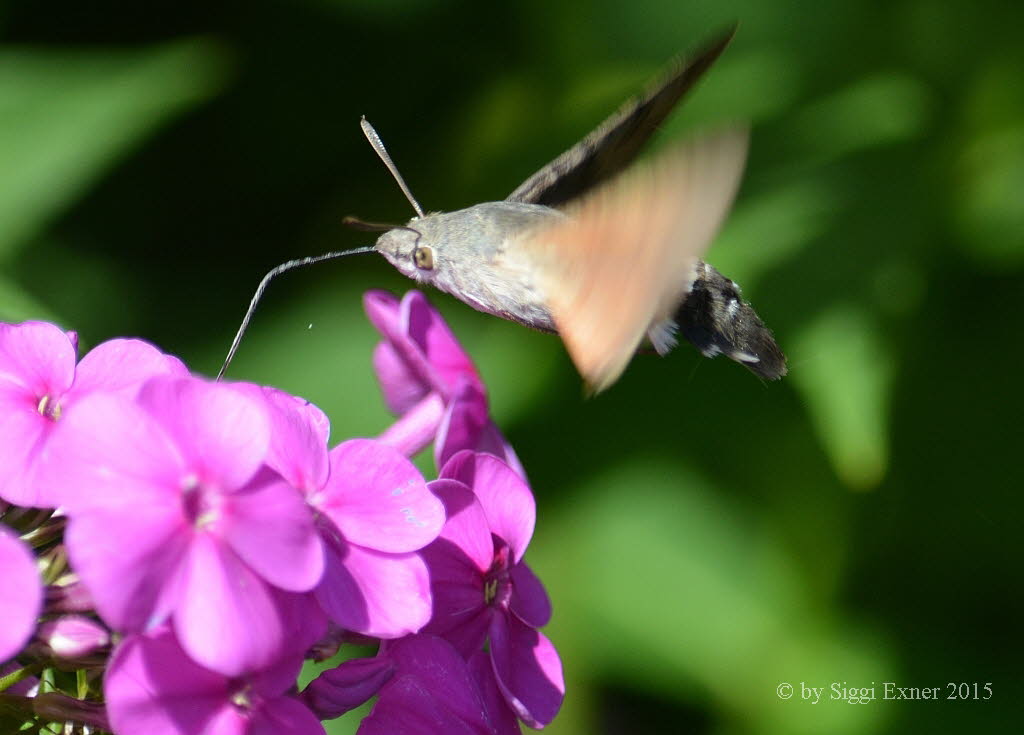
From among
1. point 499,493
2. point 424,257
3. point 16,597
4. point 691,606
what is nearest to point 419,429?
point 424,257

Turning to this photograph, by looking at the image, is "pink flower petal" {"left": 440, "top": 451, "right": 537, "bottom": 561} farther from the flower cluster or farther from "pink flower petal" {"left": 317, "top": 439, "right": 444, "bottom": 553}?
"pink flower petal" {"left": 317, "top": 439, "right": 444, "bottom": 553}

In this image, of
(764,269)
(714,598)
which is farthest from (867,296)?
(714,598)

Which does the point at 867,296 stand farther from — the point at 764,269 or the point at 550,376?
the point at 550,376

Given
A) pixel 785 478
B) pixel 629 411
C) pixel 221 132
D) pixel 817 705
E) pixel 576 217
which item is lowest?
pixel 817 705

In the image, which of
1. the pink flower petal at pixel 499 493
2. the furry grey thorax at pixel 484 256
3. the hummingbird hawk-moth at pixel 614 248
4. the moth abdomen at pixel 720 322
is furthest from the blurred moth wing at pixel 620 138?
the pink flower petal at pixel 499 493

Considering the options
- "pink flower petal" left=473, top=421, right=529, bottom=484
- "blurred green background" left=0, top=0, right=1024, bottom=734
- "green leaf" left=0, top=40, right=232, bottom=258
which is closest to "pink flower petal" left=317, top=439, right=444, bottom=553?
"pink flower petal" left=473, top=421, right=529, bottom=484

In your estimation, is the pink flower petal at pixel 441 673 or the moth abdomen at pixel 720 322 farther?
the moth abdomen at pixel 720 322

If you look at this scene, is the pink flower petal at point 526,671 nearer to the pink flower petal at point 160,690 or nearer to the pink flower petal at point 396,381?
the pink flower petal at point 160,690
